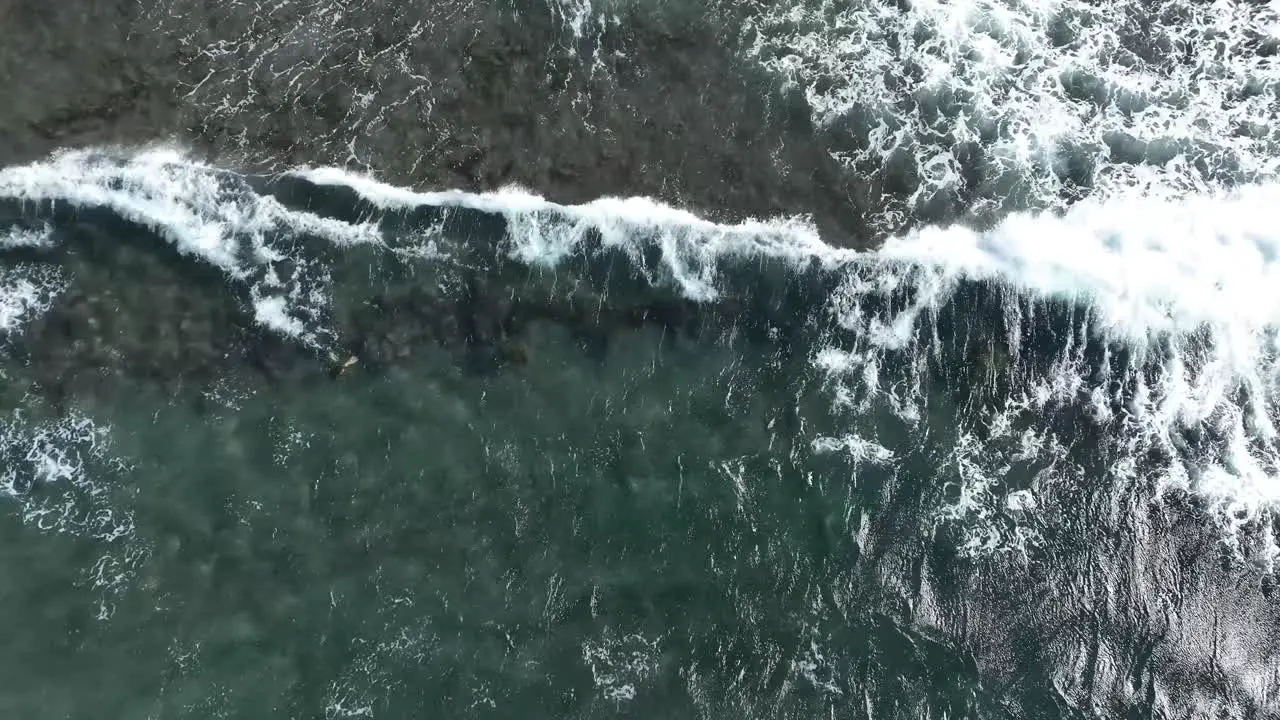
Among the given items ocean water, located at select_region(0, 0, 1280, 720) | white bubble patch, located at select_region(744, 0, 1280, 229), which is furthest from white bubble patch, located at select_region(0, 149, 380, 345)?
white bubble patch, located at select_region(744, 0, 1280, 229)

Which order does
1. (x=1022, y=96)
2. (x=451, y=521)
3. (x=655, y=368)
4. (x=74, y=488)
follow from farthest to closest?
(x=1022, y=96) → (x=655, y=368) → (x=451, y=521) → (x=74, y=488)

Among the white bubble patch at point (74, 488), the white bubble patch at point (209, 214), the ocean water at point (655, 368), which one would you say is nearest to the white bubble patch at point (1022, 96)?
the ocean water at point (655, 368)

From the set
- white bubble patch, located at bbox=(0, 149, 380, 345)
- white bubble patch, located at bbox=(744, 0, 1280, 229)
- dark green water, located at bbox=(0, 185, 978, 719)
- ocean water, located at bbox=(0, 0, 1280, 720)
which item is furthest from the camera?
white bubble patch, located at bbox=(744, 0, 1280, 229)

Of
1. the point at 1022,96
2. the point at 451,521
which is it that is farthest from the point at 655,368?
the point at 1022,96

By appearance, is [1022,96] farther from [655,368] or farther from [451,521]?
[451,521]

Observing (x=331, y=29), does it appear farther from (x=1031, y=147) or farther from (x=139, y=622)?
(x=1031, y=147)

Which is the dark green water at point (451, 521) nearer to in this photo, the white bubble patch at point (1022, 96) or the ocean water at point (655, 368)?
the ocean water at point (655, 368)

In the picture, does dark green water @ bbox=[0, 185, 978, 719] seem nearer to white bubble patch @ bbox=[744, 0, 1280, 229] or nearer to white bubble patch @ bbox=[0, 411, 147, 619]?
white bubble patch @ bbox=[0, 411, 147, 619]

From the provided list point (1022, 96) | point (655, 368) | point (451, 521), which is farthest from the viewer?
point (1022, 96)
